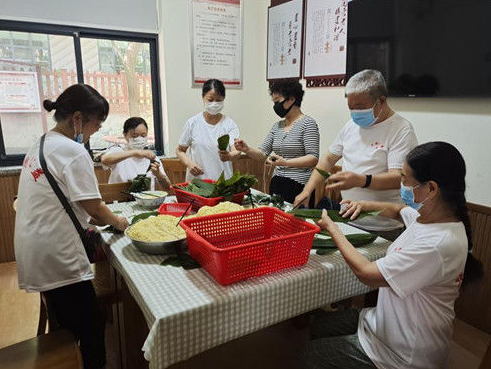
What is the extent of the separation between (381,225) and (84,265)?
1395 mm

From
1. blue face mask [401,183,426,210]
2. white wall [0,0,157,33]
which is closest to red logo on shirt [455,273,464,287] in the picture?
blue face mask [401,183,426,210]

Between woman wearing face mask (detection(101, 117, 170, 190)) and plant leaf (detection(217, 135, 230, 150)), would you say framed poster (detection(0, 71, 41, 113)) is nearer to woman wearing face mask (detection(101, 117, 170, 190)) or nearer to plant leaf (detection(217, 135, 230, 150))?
woman wearing face mask (detection(101, 117, 170, 190))

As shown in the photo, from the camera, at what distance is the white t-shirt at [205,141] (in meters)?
2.78

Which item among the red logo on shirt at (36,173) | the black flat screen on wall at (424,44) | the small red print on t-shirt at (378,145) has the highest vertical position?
the black flat screen on wall at (424,44)

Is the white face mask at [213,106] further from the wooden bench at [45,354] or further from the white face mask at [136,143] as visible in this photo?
the wooden bench at [45,354]

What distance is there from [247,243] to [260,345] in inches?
44.6

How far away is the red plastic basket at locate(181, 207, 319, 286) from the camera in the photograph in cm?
112

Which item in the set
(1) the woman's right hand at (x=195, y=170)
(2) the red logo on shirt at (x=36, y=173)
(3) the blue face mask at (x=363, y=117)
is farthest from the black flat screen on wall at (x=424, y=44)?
(2) the red logo on shirt at (x=36, y=173)

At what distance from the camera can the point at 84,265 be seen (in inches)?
56.9

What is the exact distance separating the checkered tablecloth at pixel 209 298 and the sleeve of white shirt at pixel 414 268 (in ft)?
0.91

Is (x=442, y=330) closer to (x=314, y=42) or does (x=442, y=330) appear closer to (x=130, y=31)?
(x=314, y=42)

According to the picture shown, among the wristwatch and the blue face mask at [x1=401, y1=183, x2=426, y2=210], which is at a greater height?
the blue face mask at [x1=401, y1=183, x2=426, y2=210]

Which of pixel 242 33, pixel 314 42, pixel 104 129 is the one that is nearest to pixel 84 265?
pixel 104 129

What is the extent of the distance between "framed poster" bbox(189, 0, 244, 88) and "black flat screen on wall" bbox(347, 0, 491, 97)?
1.43 metres
